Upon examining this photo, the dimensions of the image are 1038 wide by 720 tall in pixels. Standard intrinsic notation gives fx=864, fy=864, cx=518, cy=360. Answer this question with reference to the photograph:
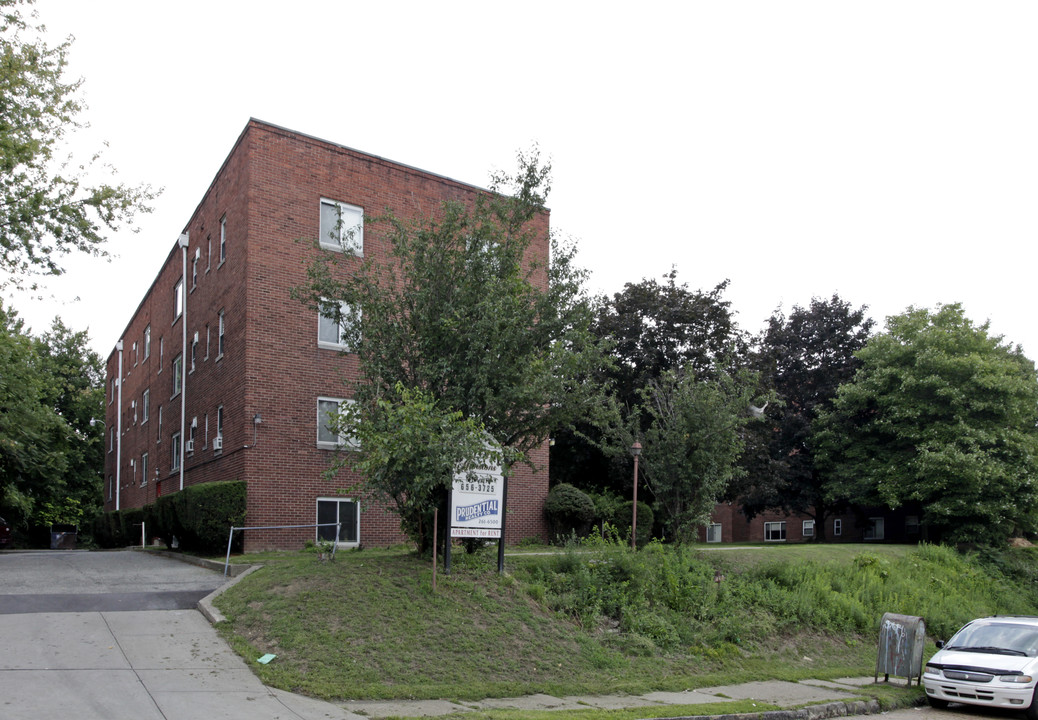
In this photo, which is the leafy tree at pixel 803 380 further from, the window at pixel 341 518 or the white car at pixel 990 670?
the white car at pixel 990 670

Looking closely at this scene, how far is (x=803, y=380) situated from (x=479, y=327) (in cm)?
2975

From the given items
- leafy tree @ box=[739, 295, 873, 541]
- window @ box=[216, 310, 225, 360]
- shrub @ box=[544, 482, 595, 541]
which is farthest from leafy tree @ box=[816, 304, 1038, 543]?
window @ box=[216, 310, 225, 360]

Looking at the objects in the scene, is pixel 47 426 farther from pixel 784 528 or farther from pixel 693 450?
pixel 784 528

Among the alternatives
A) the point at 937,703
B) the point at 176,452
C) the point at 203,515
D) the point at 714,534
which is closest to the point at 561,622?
the point at 937,703

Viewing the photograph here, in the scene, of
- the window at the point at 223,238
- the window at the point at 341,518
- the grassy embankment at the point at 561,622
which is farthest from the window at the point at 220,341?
the grassy embankment at the point at 561,622

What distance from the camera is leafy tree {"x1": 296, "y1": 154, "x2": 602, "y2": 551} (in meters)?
14.2

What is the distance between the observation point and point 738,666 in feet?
46.4

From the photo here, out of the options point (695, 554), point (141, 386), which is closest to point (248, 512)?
point (695, 554)

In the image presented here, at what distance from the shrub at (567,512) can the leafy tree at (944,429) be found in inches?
484

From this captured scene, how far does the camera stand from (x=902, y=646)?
528 inches

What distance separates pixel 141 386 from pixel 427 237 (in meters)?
26.8

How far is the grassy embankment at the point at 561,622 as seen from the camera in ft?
36.7

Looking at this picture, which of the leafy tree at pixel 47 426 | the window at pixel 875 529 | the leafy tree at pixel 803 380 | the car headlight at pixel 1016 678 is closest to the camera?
the car headlight at pixel 1016 678

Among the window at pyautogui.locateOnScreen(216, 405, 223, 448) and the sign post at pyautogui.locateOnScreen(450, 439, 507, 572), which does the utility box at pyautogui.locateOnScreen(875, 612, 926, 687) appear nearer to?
the sign post at pyautogui.locateOnScreen(450, 439, 507, 572)
